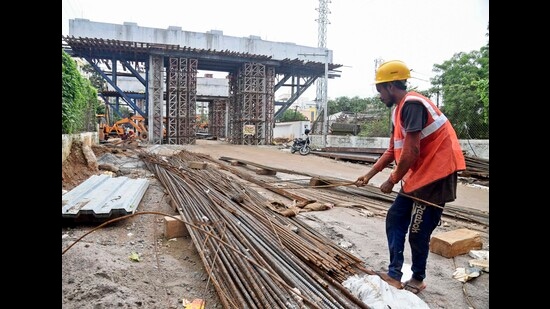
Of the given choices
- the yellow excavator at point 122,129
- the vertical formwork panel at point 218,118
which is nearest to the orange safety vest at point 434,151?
the yellow excavator at point 122,129

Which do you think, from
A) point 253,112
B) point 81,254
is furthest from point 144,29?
point 81,254

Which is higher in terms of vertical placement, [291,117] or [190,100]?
[291,117]

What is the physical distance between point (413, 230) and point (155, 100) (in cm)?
2475

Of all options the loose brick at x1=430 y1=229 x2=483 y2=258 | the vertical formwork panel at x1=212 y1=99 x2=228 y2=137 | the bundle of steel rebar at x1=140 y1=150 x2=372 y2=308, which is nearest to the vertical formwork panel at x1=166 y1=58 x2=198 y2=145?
the vertical formwork panel at x1=212 y1=99 x2=228 y2=137

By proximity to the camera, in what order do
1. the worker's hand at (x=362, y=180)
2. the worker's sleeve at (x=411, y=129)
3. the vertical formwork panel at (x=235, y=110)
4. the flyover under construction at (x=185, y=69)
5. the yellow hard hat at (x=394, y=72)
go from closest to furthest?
1. the worker's sleeve at (x=411, y=129)
2. the yellow hard hat at (x=394, y=72)
3. the worker's hand at (x=362, y=180)
4. the flyover under construction at (x=185, y=69)
5. the vertical formwork panel at (x=235, y=110)

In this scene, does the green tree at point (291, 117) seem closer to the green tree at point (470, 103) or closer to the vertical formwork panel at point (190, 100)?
the vertical formwork panel at point (190, 100)

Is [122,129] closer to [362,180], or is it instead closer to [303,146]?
[303,146]

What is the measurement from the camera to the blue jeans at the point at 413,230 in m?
2.43

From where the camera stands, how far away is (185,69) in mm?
25062

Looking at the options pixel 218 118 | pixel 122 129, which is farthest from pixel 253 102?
pixel 218 118

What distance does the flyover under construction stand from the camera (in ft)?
79.8
